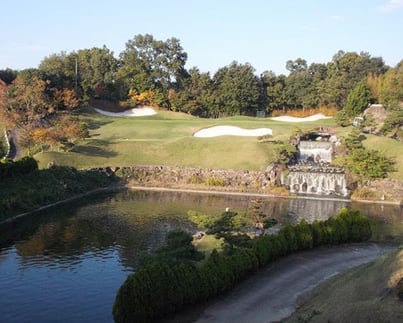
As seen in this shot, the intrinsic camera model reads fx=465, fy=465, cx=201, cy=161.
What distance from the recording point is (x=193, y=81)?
89.0 metres

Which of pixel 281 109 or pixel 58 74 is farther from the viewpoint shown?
pixel 281 109

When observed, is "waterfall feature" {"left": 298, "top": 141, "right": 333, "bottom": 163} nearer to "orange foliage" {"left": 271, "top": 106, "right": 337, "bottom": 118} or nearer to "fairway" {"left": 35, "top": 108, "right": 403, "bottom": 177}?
"fairway" {"left": 35, "top": 108, "right": 403, "bottom": 177}

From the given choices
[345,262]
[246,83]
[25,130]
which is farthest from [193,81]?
[345,262]

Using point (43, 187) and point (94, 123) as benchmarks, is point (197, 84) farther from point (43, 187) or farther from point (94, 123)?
point (43, 187)

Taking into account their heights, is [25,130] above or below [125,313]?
above

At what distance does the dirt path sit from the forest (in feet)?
Result: 128

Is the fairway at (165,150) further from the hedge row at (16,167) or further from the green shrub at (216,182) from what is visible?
the hedge row at (16,167)

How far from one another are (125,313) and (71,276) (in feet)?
25.7

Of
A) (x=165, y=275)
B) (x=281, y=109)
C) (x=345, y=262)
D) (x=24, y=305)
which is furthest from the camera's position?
(x=281, y=109)

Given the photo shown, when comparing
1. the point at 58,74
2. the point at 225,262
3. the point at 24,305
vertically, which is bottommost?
the point at 24,305

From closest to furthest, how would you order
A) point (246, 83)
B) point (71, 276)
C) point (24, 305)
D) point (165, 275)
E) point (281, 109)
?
point (165, 275) → point (24, 305) → point (71, 276) → point (246, 83) → point (281, 109)

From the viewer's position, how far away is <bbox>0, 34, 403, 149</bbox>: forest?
6706 centimetres

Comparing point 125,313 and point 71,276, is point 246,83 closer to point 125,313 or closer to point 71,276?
point 71,276

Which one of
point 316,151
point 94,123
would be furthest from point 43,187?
point 316,151
